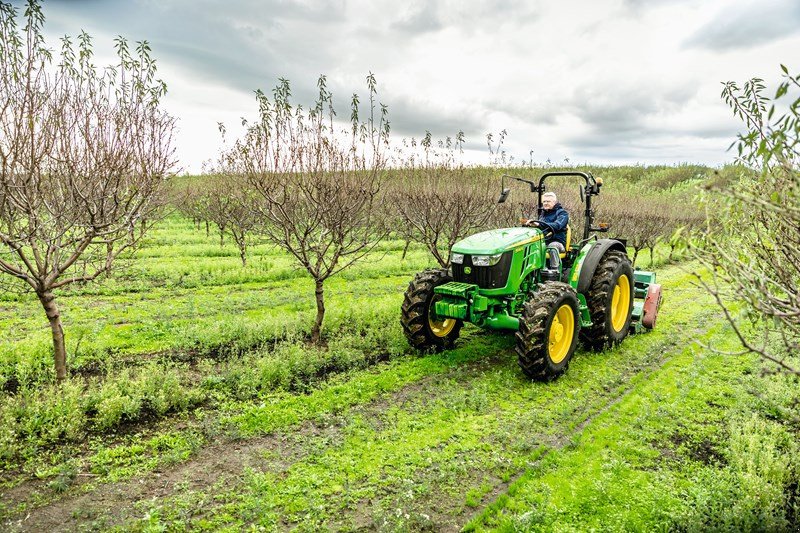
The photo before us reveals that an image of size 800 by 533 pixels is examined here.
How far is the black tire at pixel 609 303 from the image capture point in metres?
7.09

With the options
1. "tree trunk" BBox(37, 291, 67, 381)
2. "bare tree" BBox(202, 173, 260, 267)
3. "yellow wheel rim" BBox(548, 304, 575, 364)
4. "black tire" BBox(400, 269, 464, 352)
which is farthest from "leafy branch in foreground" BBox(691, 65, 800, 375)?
"bare tree" BBox(202, 173, 260, 267)

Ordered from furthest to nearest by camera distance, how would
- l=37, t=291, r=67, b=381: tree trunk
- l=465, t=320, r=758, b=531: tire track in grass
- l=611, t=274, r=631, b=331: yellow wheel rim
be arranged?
l=611, t=274, r=631, b=331: yellow wheel rim, l=37, t=291, r=67, b=381: tree trunk, l=465, t=320, r=758, b=531: tire track in grass

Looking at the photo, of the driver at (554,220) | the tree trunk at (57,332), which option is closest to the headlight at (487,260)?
the driver at (554,220)

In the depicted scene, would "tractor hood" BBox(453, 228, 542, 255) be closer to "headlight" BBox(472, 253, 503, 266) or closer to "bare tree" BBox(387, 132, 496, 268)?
"headlight" BBox(472, 253, 503, 266)

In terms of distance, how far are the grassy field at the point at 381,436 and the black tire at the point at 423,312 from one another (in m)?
0.32

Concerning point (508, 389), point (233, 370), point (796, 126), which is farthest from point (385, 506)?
point (796, 126)

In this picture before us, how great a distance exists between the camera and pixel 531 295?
6.98 metres

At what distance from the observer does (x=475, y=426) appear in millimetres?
5113

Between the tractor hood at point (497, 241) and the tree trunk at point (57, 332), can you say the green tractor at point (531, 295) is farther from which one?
the tree trunk at point (57, 332)

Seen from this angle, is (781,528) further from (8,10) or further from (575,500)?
(8,10)

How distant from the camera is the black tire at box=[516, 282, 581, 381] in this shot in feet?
19.1

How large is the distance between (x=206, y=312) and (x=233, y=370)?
443 centimetres

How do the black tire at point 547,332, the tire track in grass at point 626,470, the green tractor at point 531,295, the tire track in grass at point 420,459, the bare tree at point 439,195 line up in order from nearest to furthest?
the tire track in grass at point 626,470 → the tire track in grass at point 420,459 → the black tire at point 547,332 → the green tractor at point 531,295 → the bare tree at point 439,195

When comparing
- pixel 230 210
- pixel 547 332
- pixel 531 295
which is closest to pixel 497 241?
pixel 531 295
